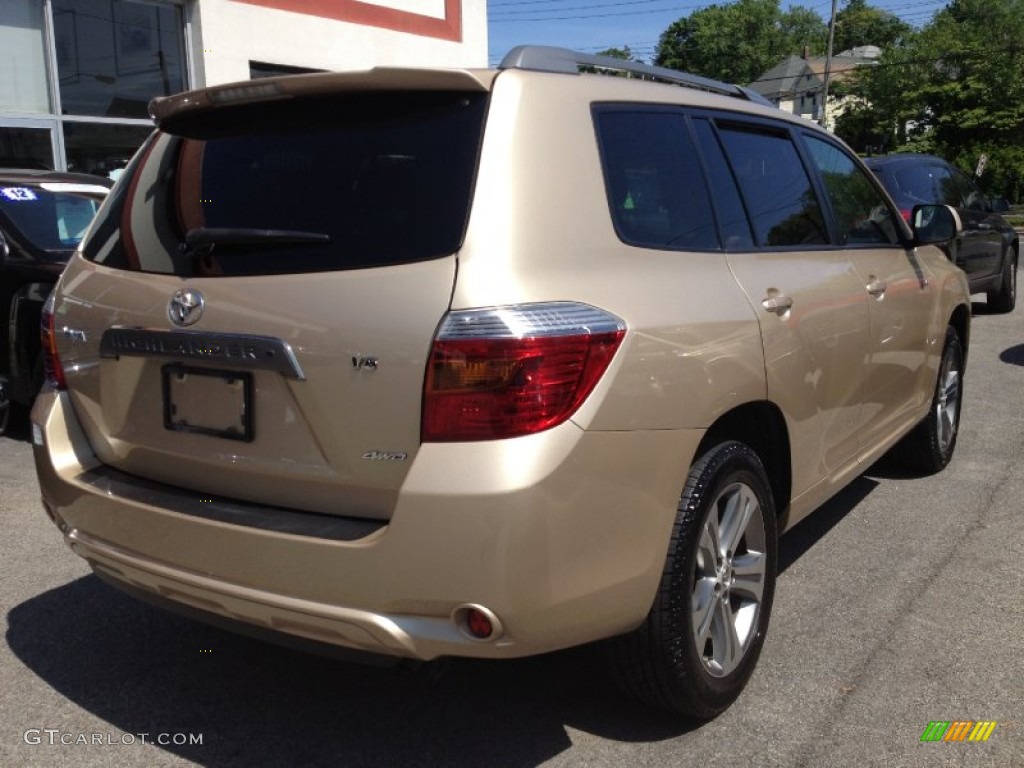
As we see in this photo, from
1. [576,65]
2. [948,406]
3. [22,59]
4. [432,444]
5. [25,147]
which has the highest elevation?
[22,59]

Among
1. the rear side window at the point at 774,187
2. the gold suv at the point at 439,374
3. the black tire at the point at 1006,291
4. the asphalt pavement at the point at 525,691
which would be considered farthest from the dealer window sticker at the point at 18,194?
the black tire at the point at 1006,291

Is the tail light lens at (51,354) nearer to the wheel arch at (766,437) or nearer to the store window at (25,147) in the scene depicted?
the wheel arch at (766,437)

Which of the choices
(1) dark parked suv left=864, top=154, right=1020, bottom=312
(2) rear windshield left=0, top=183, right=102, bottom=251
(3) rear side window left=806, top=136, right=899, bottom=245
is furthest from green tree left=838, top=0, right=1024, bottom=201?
(2) rear windshield left=0, top=183, right=102, bottom=251

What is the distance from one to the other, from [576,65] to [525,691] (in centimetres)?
193

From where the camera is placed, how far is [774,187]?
12.1 ft

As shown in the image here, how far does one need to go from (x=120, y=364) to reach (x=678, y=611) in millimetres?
1661

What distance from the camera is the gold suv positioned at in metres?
2.34

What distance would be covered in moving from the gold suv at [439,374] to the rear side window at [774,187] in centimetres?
13

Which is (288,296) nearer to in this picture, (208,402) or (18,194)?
(208,402)

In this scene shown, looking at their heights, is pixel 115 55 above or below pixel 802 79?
below

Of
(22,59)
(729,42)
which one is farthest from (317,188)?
(729,42)

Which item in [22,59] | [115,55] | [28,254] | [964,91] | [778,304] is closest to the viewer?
[778,304]

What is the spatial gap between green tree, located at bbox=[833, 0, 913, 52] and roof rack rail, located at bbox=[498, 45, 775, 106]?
114m

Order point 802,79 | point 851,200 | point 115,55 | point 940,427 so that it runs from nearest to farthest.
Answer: point 851,200, point 940,427, point 115,55, point 802,79
